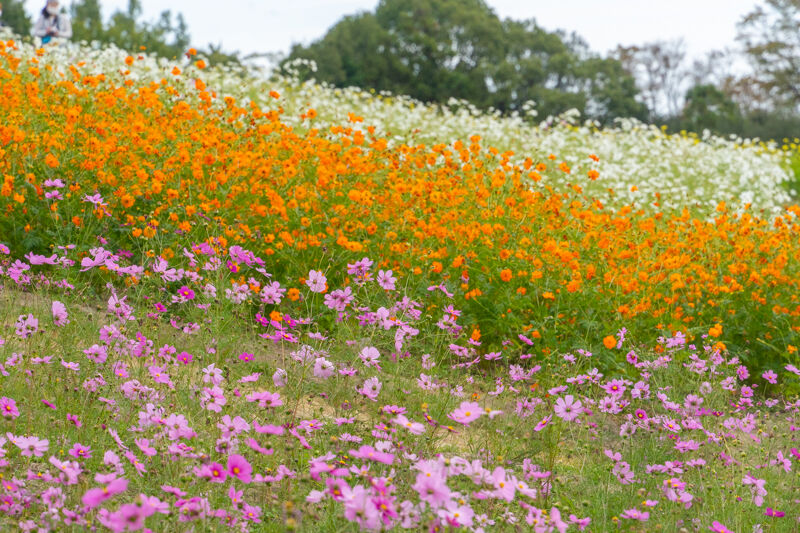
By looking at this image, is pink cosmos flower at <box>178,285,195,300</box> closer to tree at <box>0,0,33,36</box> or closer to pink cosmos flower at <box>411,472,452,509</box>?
pink cosmos flower at <box>411,472,452,509</box>

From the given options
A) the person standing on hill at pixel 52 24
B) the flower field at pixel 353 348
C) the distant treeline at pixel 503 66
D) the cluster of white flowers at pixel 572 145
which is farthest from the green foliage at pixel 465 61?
the flower field at pixel 353 348

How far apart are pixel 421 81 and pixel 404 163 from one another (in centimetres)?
2344

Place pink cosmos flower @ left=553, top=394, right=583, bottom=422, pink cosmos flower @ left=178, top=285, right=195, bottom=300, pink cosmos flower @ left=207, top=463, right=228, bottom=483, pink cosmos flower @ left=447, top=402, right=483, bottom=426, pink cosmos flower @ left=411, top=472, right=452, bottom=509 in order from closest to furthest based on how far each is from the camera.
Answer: pink cosmos flower @ left=411, top=472, right=452, bottom=509, pink cosmos flower @ left=207, top=463, right=228, bottom=483, pink cosmos flower @ left=447, top=402, right=483, bottom=426, pink cosmos flower @ left=553, top=394, right=583, bottom=422, pink cosmos flower @ left=178, top=285, right=195, bottom=300

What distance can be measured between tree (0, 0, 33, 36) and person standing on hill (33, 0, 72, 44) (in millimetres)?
20410

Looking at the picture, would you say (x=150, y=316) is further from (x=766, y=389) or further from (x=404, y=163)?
(x=766, y=389)

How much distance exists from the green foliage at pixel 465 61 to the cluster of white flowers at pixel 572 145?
14.1 meters

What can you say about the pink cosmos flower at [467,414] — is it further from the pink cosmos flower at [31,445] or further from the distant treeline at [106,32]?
the distant treeline at [106,32]

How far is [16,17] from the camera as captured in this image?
114ft

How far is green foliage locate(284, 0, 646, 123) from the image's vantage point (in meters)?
28.8

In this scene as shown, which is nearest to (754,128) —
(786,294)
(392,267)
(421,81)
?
(421,81)

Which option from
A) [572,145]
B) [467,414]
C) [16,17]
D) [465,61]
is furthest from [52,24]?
[16,17]

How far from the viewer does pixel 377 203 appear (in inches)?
218

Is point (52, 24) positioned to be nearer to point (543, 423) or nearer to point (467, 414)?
point (543, 423)

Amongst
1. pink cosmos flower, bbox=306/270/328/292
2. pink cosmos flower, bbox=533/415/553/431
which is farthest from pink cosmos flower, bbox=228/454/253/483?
pink cosmos flower, bbox=533/415/553/431
